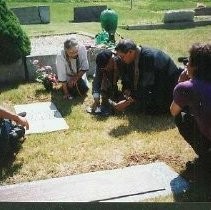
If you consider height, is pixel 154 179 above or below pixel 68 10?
above

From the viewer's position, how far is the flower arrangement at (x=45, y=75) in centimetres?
848

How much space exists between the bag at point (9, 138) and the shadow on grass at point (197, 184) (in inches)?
78.6

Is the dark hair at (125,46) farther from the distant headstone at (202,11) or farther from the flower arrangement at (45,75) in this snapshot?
the distant headstone at (202,11)

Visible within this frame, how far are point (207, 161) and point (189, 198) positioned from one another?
48 centimetres

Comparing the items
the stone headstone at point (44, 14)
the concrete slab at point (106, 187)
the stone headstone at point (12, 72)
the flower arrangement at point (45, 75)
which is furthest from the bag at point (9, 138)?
the stone headstone at point (44, 14)

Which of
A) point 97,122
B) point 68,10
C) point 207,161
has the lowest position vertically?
point 68,10

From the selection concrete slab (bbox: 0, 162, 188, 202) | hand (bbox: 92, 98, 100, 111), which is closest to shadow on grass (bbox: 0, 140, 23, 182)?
concrete slab (bbox: 0, 162, 188, 202)

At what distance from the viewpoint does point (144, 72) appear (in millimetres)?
6789

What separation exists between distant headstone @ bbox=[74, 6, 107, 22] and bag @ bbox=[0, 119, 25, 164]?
14.2m

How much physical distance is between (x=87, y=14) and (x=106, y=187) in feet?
51.4

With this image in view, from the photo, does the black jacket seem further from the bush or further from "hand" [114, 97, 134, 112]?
the bush

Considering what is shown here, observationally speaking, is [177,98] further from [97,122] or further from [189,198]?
[97,122]

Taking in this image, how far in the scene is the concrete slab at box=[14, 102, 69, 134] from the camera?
22.1 ft

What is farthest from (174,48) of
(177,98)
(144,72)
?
(177,98)
